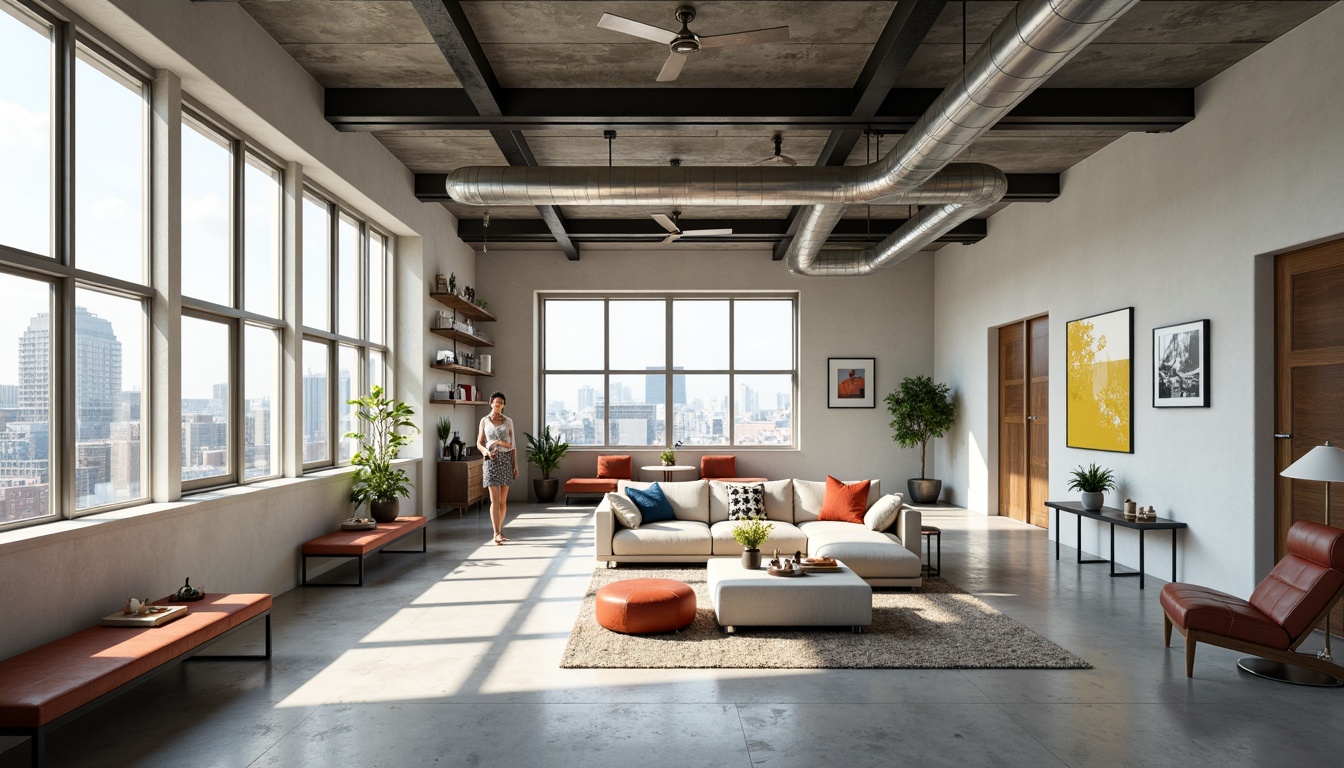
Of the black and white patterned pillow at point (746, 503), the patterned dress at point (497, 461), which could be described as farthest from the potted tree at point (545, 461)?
the black and white patterned pillow at point (746, 503)

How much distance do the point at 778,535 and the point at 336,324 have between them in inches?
184

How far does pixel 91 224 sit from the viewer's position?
4508 mm

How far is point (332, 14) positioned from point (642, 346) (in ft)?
26.7

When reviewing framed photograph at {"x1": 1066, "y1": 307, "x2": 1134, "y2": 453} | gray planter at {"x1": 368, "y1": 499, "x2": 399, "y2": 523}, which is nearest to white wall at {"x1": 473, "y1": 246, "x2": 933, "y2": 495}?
framed photograph at {"x1": 1066, "y1": 307, "x2": 1134, "y2": 453}

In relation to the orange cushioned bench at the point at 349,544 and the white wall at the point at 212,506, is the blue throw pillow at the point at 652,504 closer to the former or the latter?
the orange cushioned bench at the point at 349,544

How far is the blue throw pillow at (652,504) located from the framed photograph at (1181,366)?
439 centimetres

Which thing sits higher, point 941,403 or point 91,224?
point 91,224

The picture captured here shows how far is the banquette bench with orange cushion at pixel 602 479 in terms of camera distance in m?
11.9

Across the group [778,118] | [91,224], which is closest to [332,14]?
[91,224]

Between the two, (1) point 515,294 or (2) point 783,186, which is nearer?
(2) point 783,186

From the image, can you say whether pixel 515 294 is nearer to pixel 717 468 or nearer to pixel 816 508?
pixel 717 468

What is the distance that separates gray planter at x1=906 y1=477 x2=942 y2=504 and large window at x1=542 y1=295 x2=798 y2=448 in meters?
2.06

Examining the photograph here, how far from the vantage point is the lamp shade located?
4.24 meters

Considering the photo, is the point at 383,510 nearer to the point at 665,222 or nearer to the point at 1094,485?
the point at 665,222
